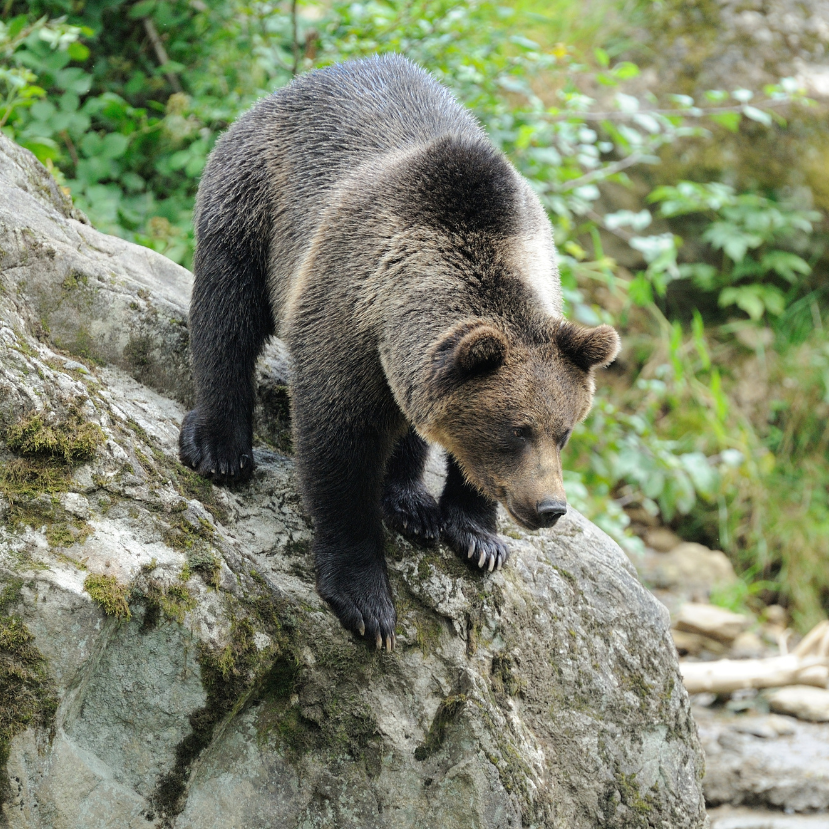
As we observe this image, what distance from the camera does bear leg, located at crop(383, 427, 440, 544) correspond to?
4.47 metres

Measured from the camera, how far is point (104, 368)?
175 inches

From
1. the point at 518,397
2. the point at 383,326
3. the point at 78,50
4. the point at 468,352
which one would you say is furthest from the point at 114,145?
the point at 518,397

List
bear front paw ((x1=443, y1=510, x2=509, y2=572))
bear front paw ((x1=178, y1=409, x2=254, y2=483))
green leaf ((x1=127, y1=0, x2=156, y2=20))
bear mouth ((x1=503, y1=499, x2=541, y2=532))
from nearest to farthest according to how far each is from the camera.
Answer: bear mouth ((x1=503, y1=499, x2=541, y2=532)) → bear front paw ((x1=178, y1=409, x2=254, y2=483)) → bear front paw ((x1=443, y1=510, x2=509, y2=572)) → green leaf ((x1=127, y1=0, x2=156, y2=20))

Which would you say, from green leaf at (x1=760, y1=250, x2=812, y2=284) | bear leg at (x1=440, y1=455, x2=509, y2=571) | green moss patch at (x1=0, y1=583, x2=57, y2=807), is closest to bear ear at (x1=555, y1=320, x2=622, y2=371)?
bear leg at (x1=440, y1=455, x2=509, y2=571)

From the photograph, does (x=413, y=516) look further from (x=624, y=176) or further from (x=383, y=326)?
(x=624, y=176)

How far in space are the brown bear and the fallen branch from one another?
4.36 m

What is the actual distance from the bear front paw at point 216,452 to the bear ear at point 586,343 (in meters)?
1.55

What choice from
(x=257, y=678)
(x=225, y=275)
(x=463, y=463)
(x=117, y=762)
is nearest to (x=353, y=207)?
(x=225, y=275)

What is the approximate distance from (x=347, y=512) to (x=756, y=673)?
5.51 m

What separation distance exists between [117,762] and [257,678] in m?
0.57

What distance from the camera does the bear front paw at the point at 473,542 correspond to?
4398 mm

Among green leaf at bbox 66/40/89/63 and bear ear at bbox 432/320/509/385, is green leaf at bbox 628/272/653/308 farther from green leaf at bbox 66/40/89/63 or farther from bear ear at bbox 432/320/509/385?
bear ear at bbox 432/320/509/385

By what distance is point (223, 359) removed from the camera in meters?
4.55

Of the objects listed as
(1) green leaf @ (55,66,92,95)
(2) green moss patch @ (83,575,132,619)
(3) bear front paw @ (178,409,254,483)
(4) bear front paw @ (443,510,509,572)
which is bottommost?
(4) bear front paw @ (443,510,509,572)
